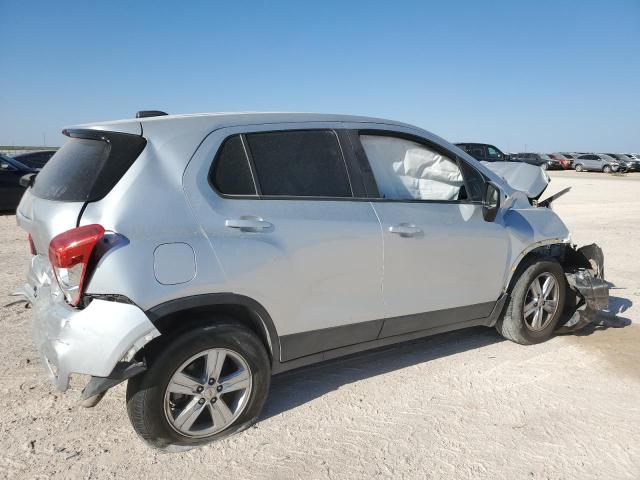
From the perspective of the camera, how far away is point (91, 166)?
2.77 m

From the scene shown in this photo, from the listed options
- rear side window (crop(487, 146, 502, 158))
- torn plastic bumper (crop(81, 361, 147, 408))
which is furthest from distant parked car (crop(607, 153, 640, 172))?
torn plastic bumper (crop(81, 361, 147, 408))

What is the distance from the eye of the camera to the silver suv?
2576mm

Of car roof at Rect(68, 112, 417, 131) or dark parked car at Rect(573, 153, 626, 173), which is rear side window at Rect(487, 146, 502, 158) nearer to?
car roof at Rect(68, 112, 417, 131)

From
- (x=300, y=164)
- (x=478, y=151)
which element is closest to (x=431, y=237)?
(x=300, y=164)

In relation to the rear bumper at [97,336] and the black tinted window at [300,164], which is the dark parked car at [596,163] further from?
the rear bumper at [97,336]

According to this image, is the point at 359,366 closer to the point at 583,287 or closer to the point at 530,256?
the point at 530,256

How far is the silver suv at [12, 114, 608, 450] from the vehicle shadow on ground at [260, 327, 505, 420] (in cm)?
36

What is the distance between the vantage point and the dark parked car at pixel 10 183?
12211mm

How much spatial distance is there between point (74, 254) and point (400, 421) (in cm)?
211

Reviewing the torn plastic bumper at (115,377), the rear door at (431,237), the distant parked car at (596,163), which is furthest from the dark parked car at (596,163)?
the torn plastic bumper at (115,377)

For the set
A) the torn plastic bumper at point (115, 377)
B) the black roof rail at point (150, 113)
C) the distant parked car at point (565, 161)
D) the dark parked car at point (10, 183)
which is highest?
the black roof rail at point (150, 113)

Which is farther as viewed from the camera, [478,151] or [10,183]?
[478,151]

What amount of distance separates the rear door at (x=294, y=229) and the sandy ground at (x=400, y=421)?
49 cm

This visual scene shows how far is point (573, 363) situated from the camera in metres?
4.11
